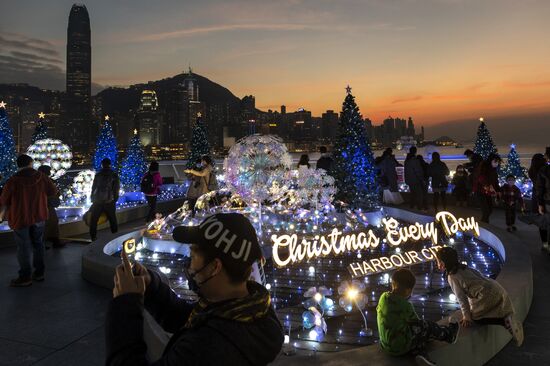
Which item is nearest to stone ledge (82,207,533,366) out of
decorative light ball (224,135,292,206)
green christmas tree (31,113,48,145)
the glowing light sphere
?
decorative light ball (224,135,292,206)

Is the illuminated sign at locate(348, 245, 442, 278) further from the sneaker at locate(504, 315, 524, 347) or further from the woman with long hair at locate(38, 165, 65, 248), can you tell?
the woman with long hair at locate(38, 165, 65, 248)

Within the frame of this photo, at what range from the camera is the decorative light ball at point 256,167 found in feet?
29.9

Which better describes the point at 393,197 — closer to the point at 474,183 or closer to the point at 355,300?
the point at 474,183

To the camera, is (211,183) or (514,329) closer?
(514,329)

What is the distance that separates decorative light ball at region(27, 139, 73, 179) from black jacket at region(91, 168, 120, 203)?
20.3ft

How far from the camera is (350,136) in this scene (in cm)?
1309

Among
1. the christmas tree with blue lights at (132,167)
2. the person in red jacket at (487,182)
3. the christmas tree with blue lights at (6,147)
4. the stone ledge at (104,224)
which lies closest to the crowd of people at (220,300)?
the person in red jacket at (487,182)

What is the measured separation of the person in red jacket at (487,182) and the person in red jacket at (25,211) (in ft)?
30.0

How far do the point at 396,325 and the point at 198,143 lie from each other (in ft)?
62.1

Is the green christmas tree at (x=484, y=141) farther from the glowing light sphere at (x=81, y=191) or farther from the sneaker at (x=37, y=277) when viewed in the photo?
the sneaker at (x=37, y=277)

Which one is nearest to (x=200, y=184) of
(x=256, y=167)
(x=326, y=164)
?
(x=256, y=167)

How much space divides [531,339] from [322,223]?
6192mm

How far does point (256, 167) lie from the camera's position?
9.07 m

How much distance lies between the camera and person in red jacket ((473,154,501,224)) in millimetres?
9820
